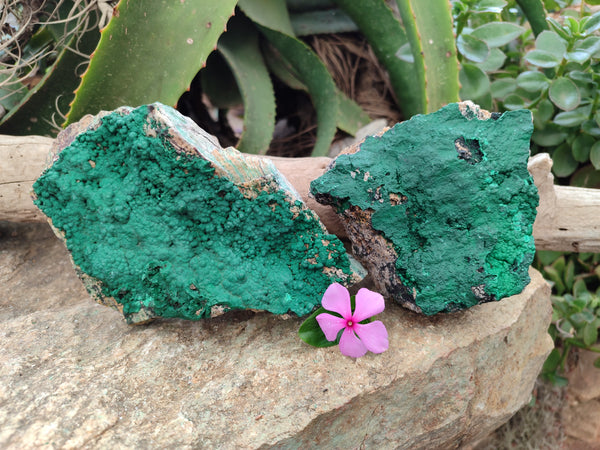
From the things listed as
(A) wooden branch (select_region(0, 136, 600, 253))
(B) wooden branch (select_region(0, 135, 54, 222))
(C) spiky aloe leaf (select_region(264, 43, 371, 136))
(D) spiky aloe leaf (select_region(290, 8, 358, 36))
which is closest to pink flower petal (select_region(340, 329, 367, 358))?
(A) wooden branch (select_region(0, 136, 600, 253))

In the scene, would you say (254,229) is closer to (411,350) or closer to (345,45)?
(411,350)

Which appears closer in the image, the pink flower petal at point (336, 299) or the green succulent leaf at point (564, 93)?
the pink flower petal at point (336, 299)

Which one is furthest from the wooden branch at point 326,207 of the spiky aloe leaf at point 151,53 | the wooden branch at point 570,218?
the spiky aloe leaf at point 151,53

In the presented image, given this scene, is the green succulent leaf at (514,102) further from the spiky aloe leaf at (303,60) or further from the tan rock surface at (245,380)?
the tan rock surface at (245,380)

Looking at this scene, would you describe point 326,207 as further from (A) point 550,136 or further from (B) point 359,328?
(A) point 550,136

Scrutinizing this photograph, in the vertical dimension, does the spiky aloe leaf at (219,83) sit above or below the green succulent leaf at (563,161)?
above
